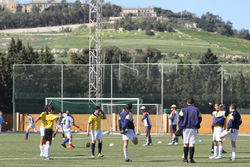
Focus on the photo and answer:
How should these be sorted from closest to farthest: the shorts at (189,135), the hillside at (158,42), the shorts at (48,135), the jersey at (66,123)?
the shorts at (189,135), the shorts at (48,135), the jersey at (66,123), the hillside at (158,42)

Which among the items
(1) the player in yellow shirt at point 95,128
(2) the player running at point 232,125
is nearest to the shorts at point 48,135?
(1) the player in yellow shirt at point 95,128

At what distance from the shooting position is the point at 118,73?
39.4 metres

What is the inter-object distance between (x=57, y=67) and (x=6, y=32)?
161677 millimetres

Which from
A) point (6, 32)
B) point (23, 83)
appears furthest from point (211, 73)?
point (6, 32)

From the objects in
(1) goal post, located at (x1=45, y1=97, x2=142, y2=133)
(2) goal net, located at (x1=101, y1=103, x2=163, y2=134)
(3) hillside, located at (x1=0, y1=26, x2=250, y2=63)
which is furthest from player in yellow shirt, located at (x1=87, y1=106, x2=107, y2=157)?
(3) hillside, located at (x1=0, y1=26, x2=250, y2=63)

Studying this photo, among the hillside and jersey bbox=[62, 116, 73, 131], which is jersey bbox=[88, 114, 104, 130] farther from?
the hillside

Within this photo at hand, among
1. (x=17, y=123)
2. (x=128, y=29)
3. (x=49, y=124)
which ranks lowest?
(x=17, y=123)

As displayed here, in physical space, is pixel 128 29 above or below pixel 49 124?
above

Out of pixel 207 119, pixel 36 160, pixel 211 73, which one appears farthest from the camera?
Result: pixel 211 73

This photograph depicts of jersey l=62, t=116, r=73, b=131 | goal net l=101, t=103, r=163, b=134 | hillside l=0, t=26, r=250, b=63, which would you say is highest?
hillside l=0, t=26, r=250, b=63

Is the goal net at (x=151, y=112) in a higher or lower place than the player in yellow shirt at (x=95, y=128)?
lower

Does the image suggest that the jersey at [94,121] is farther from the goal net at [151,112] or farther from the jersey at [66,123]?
the goal net at [151,112]

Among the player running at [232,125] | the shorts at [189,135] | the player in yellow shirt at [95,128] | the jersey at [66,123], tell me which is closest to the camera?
the shorts at [189,135]

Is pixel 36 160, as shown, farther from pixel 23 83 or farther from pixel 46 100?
pixel 23 83
